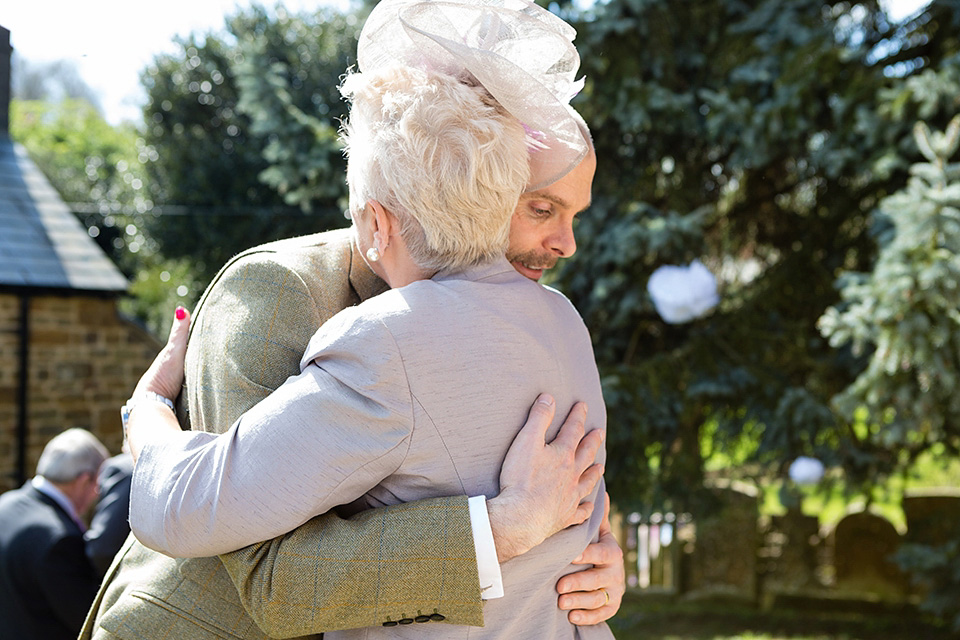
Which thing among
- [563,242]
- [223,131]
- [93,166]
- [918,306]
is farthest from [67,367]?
[93,166]

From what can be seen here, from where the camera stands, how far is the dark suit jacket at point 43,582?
12.1 ft

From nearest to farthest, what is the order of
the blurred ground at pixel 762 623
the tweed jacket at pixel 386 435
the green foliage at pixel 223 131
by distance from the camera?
the tweed jacket at pixel 386 435, the blurred ground at pixel 762 623, the green foliage at pixel 223 131

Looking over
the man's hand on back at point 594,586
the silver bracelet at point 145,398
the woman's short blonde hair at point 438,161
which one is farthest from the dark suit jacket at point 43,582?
the woman's short blonde hair at point 438,161

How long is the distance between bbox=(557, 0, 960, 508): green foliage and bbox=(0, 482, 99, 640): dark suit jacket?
10.7ft

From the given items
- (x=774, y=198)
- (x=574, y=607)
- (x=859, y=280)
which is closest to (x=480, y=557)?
(x=574, y=607)

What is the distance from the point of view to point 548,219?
6.12 ft

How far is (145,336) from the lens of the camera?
34.1ft

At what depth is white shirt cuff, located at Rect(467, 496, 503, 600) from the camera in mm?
1304

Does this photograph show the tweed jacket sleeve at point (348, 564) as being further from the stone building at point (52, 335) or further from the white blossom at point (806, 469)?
the stone building at point (52, 335)

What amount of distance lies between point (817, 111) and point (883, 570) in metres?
5.10

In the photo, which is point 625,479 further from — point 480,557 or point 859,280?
point 480,557

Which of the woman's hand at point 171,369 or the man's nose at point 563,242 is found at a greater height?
the man's nose at point 563,242

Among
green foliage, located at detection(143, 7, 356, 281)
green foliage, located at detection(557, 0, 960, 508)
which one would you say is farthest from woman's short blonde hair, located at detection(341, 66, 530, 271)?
green foliage, located at detection(143, 7, 356, 281)

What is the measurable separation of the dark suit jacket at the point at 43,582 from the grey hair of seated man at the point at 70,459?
37 cm
